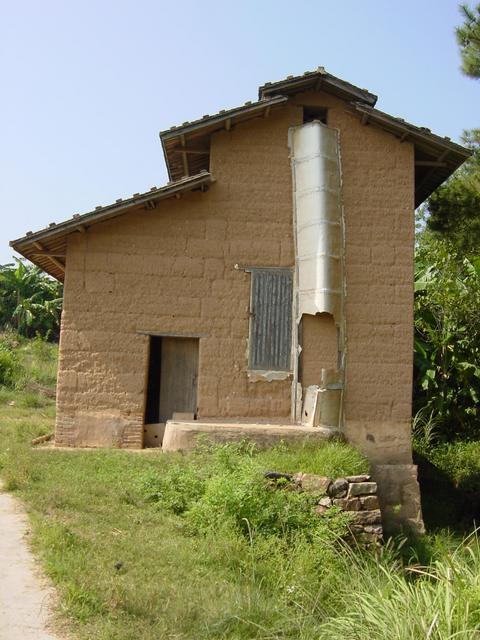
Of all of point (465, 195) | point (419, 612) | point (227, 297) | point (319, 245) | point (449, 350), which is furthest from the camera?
point (449, 350)

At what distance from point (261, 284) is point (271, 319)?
61 cm

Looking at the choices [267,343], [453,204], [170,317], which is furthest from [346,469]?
[453,204]

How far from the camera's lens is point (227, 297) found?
12.5m

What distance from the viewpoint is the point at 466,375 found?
17281mm

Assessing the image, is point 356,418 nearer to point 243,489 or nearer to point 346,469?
point 346,469

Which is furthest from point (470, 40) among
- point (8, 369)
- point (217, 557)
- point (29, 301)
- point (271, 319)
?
point (29, 301)

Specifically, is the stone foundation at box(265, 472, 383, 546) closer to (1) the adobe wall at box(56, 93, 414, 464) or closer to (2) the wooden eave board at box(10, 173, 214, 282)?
(1) the adobe wall at box(56, 93, 414, 464)

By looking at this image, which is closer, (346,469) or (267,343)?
(346,469)

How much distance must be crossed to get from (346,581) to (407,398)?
5398mm

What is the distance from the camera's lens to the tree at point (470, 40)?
1391cm

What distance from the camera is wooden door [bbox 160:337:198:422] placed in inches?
502

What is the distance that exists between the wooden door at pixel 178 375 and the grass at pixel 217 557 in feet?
Result: 5.12

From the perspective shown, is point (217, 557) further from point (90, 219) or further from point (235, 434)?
point (90, 219)

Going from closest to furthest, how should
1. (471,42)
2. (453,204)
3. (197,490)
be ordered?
(197,490)
(471,42)
(453,204)
